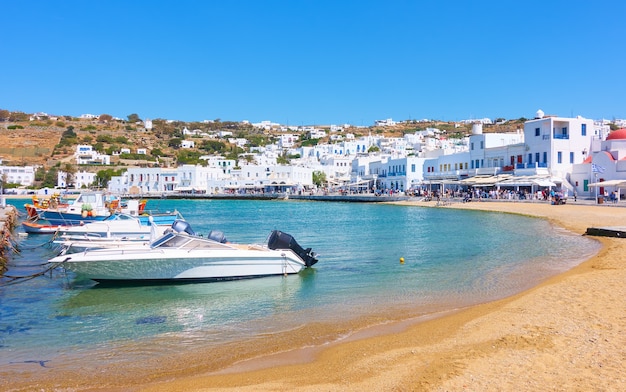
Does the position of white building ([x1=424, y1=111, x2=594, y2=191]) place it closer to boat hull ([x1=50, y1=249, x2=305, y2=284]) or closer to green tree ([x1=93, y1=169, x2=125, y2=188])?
boat hull ([x1=50, y1=249, x2=305, y2=284])

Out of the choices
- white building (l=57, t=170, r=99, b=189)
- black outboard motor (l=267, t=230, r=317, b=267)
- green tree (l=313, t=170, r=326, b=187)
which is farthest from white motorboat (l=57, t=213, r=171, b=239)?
white building (l=57, t=170, r=99, b=189)

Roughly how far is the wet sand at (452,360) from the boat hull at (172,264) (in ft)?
21.1

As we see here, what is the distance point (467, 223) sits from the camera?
3562cm

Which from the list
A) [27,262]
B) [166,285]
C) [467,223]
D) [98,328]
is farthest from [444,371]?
[467,223]

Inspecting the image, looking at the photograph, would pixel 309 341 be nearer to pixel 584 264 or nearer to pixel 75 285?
pixel 75 285

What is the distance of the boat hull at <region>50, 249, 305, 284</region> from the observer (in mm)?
14508

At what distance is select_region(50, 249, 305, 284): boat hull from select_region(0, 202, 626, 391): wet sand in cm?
643

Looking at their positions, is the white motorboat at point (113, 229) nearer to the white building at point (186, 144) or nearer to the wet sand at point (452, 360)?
the wet sand at point (452, 360)

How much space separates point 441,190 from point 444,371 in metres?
64.5

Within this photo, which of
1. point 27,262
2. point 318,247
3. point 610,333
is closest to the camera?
point 610,333

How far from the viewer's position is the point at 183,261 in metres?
15.0

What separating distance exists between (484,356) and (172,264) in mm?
9963

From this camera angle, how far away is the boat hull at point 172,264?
14508 mm

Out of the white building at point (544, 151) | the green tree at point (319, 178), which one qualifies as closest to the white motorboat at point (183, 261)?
the white building at point (544, 151)
